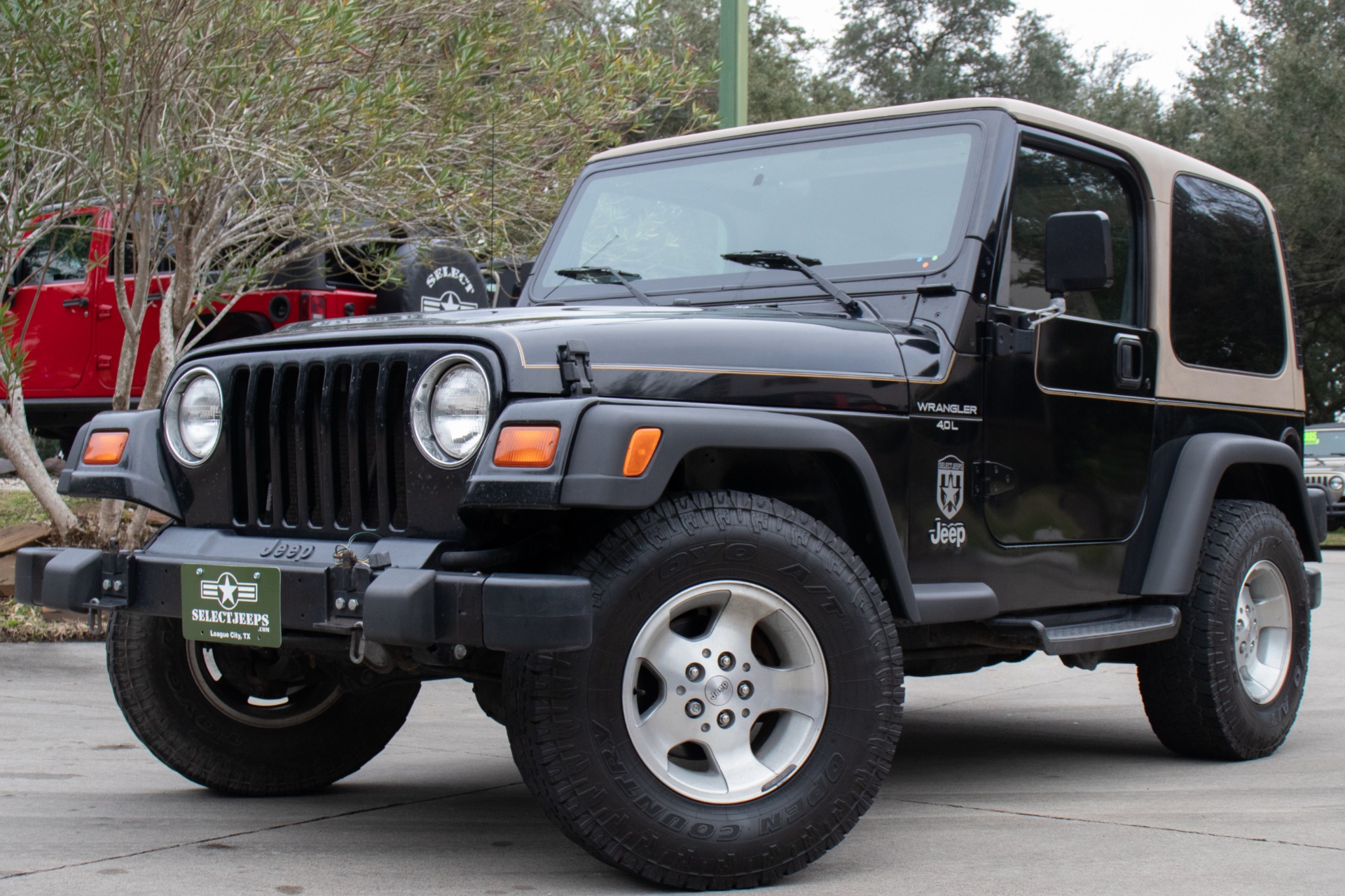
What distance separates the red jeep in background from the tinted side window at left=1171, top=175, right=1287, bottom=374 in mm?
5438

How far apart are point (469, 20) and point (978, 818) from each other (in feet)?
21.0

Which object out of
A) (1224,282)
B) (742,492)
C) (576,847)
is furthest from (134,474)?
(1224,282)

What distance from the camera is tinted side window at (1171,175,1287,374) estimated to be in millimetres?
5461

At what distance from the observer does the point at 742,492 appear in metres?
3.78

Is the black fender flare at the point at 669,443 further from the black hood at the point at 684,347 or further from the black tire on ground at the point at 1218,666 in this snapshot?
the black tire on ground at the point at 1218,666

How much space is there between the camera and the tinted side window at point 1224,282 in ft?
17.9

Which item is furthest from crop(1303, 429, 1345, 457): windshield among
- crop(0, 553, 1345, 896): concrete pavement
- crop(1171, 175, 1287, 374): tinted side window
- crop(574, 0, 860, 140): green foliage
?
crop(1171, 175, 1287, 374): tinted side window

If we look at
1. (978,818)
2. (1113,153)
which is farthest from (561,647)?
(1113,153)

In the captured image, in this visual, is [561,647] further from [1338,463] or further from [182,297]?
[1338,463]

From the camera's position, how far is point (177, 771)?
454 centimetres

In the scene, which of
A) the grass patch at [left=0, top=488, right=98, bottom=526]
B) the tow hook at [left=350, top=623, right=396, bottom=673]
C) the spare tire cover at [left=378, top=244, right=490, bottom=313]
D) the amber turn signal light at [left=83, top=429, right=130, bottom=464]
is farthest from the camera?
the grass patch at [left=0, top=488, right=98, bottom=526]

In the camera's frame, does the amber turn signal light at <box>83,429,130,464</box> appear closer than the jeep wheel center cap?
No

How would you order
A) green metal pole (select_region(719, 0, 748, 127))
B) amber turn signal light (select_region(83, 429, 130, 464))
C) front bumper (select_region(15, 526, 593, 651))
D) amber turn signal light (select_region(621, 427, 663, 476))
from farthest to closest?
green metal pole (select_region(719, 0, 748, 127))
amber turn signal light (select_region(83, 429, 130, 464))
amber turn signal light (select_region(621, 427, 663, 476))
front bumper (select_region(15, 526, 593, 651))

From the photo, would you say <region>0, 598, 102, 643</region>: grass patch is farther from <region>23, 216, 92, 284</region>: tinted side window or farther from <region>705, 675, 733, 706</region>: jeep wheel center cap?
<region>705, 675, 733, 706</region>: jeep wheel center cap
